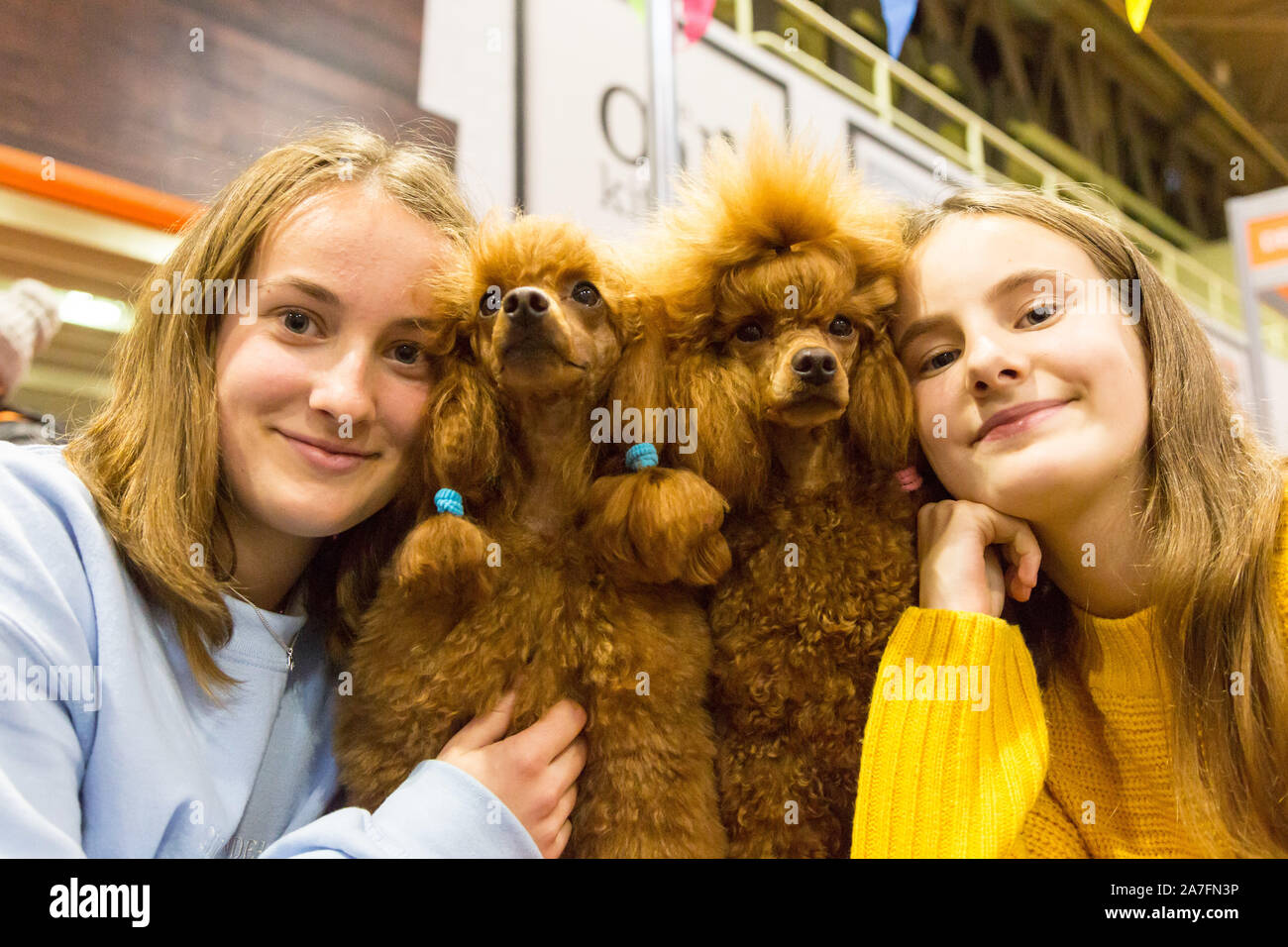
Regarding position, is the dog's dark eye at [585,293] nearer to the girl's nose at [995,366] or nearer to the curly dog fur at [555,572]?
the curly dog fur at [555,572]

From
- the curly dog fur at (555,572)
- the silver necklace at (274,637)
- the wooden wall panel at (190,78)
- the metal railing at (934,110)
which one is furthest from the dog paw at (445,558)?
the metal railing at (934,110)

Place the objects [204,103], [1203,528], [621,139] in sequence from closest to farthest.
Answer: [1203,528] < [204,103] < [621,139]

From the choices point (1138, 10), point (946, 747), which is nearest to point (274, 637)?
point (946, 747)

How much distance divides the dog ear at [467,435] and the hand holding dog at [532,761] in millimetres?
199

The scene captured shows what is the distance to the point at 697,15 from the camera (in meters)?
1.48

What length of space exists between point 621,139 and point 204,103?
81cm

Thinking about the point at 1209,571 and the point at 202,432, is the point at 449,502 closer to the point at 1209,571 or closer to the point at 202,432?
the point at 202,432

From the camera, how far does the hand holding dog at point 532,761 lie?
78cm

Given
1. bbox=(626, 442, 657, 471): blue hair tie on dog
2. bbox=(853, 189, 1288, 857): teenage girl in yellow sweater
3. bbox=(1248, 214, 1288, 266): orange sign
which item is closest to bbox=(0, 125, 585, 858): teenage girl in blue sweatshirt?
bbox=(626, 442, 657, 471): blue hair tie on dog

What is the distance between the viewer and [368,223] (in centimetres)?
91

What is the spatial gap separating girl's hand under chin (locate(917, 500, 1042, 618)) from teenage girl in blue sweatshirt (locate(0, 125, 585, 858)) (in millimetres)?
360

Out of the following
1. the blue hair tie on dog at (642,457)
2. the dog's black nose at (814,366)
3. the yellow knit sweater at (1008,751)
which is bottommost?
the yellow knit sweater at (1008,751)
